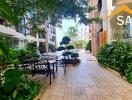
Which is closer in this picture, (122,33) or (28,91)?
(28,91)

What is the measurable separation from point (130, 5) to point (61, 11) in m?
6.68

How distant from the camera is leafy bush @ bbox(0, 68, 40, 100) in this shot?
3557mm

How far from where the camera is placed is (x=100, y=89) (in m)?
6.39

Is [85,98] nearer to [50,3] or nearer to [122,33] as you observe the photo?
[50,3]

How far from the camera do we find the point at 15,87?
185 inches

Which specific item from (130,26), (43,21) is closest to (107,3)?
(130,26)

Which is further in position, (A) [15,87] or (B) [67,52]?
(B) [67,52]

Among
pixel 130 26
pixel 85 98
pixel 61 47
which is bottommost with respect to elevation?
pixel 85 98

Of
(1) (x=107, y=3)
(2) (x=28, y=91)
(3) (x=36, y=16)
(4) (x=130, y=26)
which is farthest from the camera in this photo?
(1) (x=107, y=3)

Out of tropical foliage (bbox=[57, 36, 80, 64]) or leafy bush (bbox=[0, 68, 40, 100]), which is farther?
tropical foliage (bbox=[57, 36, 80, 64])

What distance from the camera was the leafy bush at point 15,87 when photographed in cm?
356

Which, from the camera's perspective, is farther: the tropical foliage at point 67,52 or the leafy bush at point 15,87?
the tropical foliage at point 67,52

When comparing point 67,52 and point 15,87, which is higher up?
point 67,52

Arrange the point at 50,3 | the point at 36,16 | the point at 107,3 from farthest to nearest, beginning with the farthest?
the point at 107,3 → the point at 36,16 → the point at 50,3
